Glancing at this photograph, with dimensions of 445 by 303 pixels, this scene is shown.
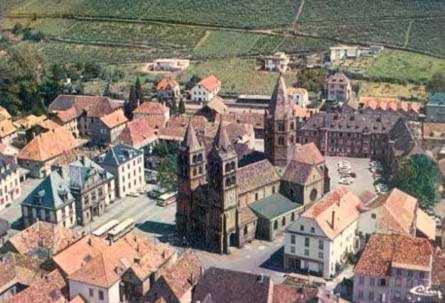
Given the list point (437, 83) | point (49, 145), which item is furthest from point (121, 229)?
point (437, 83)

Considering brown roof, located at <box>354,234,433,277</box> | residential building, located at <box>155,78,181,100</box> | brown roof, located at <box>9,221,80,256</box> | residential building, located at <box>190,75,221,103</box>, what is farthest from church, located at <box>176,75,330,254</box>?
residential building, located at <box>155,78,181,100</box>

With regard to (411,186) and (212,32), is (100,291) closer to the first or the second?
(411,186)

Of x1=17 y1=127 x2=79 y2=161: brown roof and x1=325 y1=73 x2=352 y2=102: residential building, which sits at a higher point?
x1=325 y1=73 x2=352 y2=102: residential building

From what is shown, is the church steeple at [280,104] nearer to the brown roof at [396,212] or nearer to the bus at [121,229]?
the brown roof at [396,212]

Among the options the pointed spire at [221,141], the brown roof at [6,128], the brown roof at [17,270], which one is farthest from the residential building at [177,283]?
the brown roof at [6,128]

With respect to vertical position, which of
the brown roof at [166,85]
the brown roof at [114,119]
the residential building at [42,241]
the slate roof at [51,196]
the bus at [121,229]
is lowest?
the bus at [121,229]

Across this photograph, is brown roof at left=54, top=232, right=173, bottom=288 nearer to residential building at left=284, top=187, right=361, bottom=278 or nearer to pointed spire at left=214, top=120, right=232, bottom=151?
pointed spire at left=214, top=120, right=232, bottom=151
